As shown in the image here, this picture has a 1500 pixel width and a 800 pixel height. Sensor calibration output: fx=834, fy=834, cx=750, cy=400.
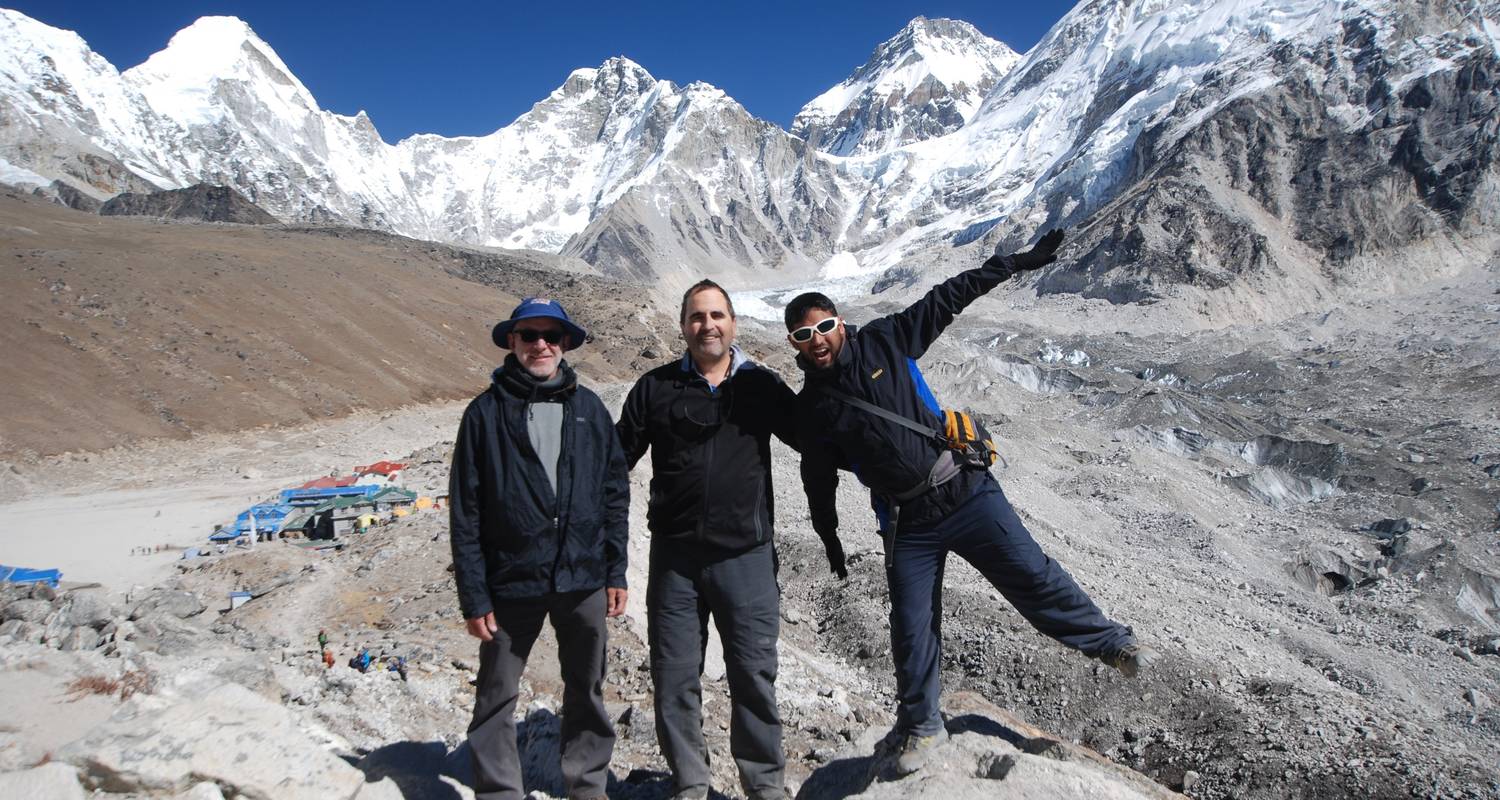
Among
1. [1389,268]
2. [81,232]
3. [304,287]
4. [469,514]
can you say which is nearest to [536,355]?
[469,514]

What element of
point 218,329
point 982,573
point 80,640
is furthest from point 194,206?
point 982,573

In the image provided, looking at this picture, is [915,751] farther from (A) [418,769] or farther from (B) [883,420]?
(A) [418,769]

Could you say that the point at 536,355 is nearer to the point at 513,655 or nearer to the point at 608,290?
the point at 513,655

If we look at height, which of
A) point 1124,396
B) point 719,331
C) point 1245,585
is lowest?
point 1245,585

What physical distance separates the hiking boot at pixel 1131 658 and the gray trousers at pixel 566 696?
234 cm

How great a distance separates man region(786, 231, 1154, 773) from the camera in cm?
381

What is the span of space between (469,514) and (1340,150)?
96.4 meters

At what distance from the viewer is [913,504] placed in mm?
3861

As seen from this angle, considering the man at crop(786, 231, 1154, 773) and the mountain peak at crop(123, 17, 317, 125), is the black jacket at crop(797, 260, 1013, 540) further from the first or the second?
the mountain peak at crop(123, 17, 317, 125)

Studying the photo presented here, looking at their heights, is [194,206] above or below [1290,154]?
above

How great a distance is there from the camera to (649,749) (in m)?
4.87

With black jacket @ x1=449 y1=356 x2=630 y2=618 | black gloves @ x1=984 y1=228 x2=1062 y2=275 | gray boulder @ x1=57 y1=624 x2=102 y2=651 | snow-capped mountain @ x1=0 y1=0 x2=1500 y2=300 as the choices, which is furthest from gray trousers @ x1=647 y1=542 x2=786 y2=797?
snow-capped mountain @ x1=0 y1=0 x2=1500 y2=300

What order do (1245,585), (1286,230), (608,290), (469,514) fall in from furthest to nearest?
1. (1286,230)
2. (608,290)
3. (1245,585)
4. (469,514)

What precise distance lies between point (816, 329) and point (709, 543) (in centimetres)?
108
